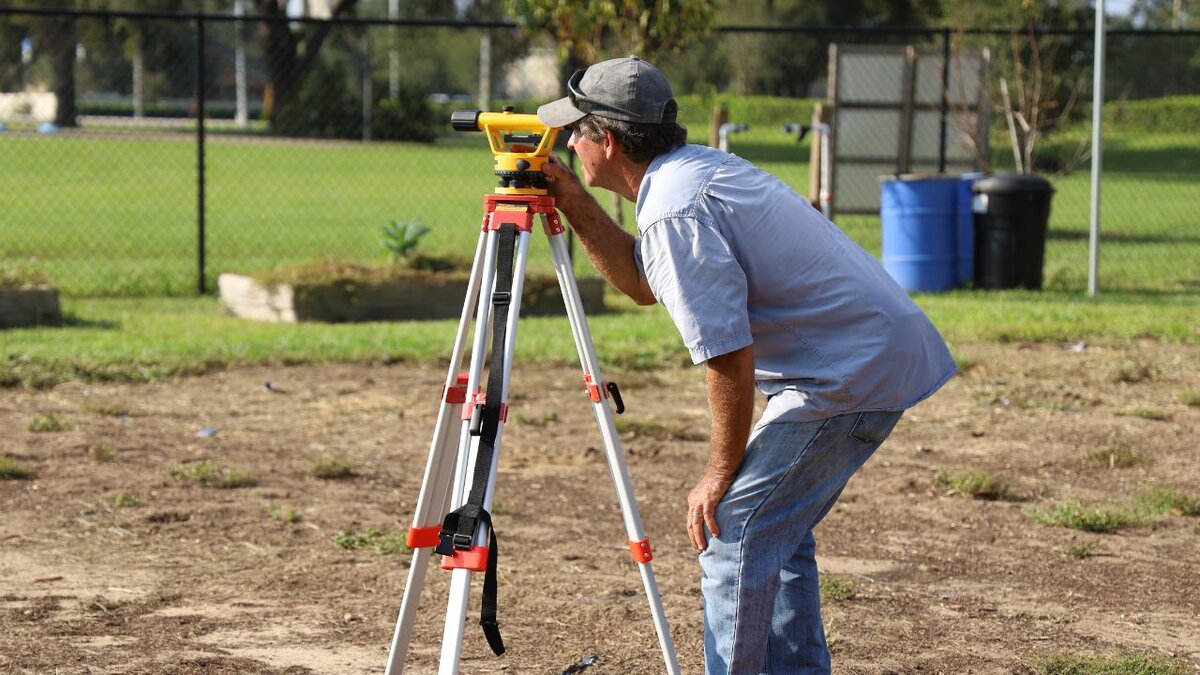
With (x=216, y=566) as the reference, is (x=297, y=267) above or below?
above

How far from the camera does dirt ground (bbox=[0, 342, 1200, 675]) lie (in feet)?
15.4

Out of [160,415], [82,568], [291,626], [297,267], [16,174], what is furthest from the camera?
[16,174]

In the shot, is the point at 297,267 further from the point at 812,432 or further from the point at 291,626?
the point at 812,432

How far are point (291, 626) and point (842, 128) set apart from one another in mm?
13994

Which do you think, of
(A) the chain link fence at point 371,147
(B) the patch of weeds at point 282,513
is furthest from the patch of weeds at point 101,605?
(A) the chain link fence at point 371,147

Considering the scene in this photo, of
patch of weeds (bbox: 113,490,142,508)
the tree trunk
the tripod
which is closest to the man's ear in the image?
the tripod

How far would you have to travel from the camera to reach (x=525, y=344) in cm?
984

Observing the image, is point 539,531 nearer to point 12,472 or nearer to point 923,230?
point 12,472

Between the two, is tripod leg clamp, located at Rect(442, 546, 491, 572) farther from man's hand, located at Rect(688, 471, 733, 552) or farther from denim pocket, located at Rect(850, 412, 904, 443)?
denim pocket, located at Rect(850, 412, 904, 443)

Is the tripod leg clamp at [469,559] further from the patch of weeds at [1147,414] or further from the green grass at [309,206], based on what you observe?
the green grass at [309,206]

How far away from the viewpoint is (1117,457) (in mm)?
7180

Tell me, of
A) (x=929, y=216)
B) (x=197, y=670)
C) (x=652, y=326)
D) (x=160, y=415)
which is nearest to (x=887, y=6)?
(x=929, y=216)

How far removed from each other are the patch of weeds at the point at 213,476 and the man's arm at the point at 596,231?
354 centimetres

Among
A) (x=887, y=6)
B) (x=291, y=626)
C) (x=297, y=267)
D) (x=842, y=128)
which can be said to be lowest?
(x=291, y=626)
